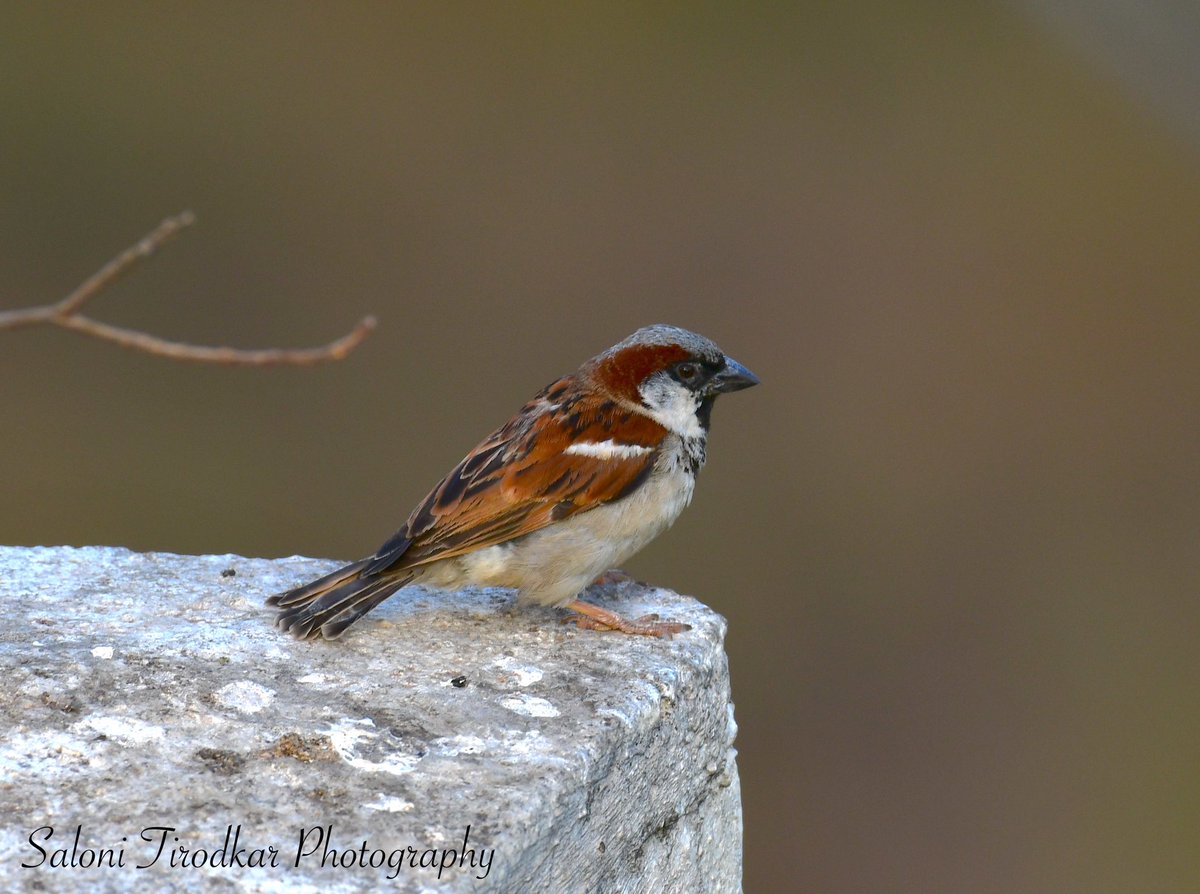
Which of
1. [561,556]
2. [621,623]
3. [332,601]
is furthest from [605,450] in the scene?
[332,601]

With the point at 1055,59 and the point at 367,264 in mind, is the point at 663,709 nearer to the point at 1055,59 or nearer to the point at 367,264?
the point at 367,264

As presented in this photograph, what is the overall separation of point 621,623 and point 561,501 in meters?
0.35

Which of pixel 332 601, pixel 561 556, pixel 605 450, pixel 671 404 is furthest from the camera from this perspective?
pixel 671 404

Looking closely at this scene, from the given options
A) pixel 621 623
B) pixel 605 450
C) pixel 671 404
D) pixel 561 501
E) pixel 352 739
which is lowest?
pixel 352 739

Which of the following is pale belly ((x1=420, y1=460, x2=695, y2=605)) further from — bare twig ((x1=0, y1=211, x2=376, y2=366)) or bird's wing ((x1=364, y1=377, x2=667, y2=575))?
bare twig ((x1=0, y1=211, x2=376, y2=366))

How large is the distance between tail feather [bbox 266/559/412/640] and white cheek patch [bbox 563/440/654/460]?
1.59 ft

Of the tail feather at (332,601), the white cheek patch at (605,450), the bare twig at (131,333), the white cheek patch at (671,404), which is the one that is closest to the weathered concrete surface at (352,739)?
the tail feather at (332,601)

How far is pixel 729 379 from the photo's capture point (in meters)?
3.72

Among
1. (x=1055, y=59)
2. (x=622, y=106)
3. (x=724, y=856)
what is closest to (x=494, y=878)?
(x=724, y=856)

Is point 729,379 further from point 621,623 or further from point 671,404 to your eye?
point 621,623

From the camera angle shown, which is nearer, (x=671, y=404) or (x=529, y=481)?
(x=529, y=481)

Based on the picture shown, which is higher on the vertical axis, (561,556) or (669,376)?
(669,376)

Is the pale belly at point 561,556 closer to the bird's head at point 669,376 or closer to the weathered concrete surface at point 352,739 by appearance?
the weathered concrete surface at point 352,739

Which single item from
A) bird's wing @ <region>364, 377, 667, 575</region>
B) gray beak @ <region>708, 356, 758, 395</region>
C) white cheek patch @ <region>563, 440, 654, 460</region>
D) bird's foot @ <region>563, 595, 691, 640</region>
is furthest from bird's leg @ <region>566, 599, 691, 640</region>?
gray beak @ <region>708, 356, 758, 395</region>
